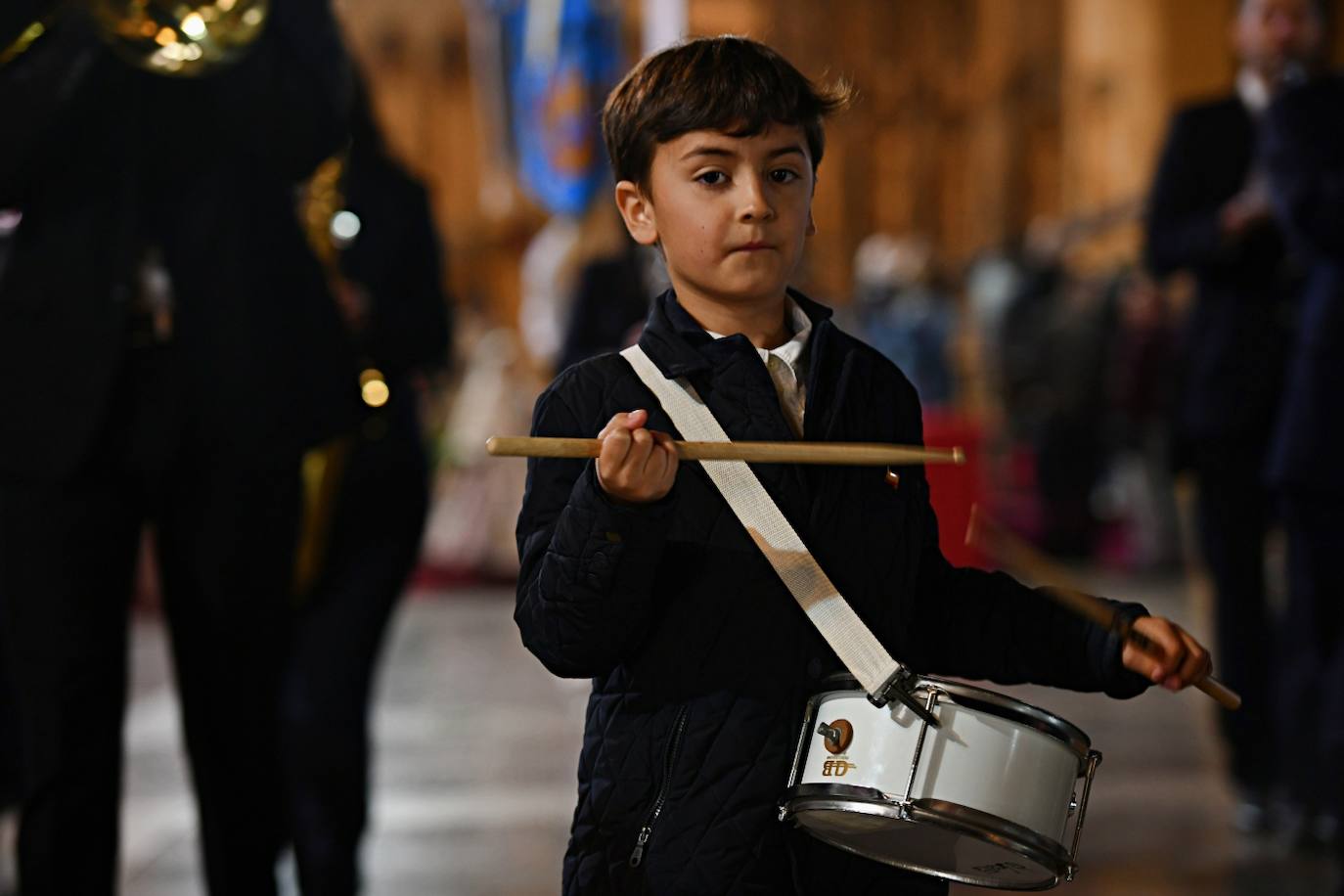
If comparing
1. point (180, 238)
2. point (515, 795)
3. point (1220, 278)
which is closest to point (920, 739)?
point (180, 238)

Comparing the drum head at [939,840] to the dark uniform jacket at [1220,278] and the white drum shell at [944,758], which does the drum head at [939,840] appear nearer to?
the white drum shell at [944,758]

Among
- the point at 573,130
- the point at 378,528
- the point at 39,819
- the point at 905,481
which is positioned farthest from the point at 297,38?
the point at 573,130

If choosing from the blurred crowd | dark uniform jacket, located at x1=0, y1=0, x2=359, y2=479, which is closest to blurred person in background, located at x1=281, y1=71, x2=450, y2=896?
the blurred crowd

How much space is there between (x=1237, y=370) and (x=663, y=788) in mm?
3252

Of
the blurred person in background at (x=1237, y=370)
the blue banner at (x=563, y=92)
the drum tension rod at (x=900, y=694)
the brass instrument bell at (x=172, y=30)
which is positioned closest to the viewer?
the drum tension rod at (x=900, y=694)

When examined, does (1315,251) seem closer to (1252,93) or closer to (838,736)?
(1252,93)

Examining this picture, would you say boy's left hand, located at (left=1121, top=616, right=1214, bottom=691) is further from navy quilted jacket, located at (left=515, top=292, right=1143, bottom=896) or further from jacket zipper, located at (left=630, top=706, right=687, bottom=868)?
jacket zipper, located at (left=630, top=706, right=687, bottom=868)

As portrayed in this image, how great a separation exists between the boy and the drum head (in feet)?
0.15

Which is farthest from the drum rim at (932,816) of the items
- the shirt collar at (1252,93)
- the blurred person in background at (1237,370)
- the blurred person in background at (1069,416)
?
the blurred person in background at (1069,416)

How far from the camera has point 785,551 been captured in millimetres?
1844

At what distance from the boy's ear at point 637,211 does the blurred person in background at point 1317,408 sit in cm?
247

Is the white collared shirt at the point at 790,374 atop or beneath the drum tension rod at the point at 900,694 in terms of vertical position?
atop

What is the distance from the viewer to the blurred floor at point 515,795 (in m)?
4.20

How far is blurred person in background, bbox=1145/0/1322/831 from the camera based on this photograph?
4.71 m
